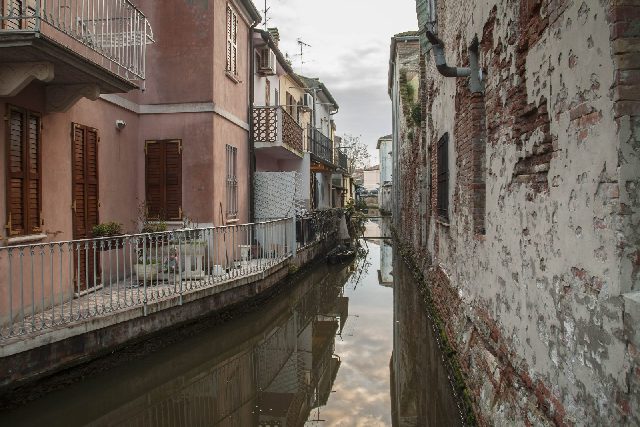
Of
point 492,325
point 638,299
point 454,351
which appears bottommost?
point 454,351

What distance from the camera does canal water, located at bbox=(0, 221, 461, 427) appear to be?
5582mm

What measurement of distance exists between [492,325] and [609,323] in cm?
238

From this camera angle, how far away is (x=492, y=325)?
15.6 feet

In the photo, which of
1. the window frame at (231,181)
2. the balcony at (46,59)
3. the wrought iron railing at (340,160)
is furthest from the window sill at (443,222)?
the wrought iron railing at (340,160)

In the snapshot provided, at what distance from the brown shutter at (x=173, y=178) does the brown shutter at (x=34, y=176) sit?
11.8 feet

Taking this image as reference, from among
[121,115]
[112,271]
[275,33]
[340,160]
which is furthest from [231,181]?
[340,160]

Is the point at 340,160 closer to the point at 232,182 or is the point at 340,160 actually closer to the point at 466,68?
the point at 232,182

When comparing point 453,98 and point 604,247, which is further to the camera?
point 453,98

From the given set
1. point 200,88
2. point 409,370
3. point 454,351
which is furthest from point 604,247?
point 200,88

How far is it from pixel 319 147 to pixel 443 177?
1370cm

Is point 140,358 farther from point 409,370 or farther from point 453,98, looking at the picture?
point 453,98

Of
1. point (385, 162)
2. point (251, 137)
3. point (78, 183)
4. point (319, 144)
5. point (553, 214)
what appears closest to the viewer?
point (553, 214)

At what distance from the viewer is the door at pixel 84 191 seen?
812cm

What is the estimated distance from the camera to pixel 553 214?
128 inches
